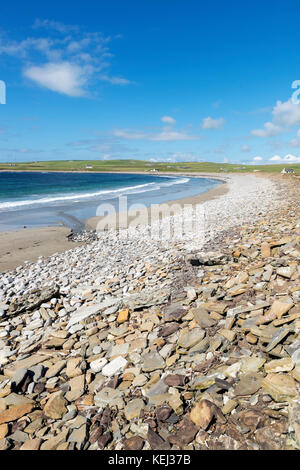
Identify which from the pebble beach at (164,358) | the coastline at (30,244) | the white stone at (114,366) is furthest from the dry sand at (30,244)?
the white stone at (114,366)

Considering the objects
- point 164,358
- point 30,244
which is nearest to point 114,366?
point 164,358

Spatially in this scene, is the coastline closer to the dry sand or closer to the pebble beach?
the dry sand

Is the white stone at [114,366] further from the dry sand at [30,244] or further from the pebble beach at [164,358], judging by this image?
the dry sand at [30,244]

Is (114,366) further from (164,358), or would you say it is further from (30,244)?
(30,244)

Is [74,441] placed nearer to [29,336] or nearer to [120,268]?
[29,336]

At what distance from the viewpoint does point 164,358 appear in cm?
471

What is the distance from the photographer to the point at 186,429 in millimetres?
3273

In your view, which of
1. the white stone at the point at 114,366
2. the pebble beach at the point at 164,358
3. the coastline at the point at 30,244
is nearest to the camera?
the pebble beach at the point at 164,358

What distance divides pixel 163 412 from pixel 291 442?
62.8 inches

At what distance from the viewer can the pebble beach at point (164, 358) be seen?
3.27 m

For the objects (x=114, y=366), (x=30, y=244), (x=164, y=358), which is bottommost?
(x=30, y=244)

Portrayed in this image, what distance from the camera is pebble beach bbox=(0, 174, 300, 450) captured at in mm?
3266

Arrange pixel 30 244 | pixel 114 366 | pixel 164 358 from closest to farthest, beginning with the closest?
pixel 164 358 → pixel 114 366 → pixel 30 244

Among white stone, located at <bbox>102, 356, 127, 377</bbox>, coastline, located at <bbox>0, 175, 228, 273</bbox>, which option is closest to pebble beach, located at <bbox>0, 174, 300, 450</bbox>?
white stone, located at <bbox>102, 356, 127, 377</bbox>
